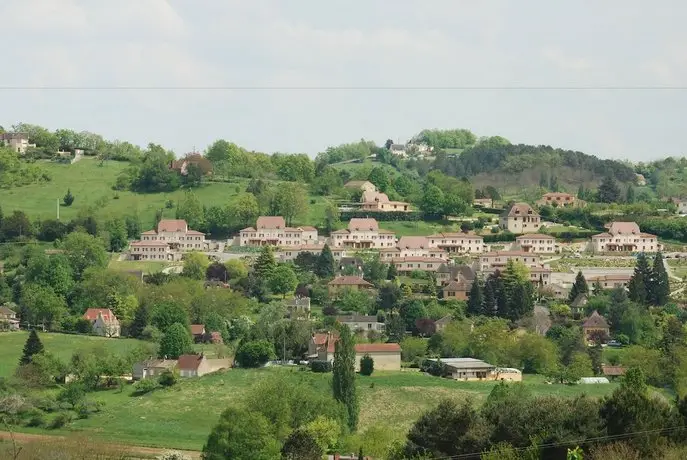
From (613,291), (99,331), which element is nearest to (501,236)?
(613,291)

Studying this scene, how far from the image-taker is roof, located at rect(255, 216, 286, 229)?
78.1 metres

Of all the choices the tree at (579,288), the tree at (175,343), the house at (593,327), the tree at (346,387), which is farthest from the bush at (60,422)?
the tree at (579,288)

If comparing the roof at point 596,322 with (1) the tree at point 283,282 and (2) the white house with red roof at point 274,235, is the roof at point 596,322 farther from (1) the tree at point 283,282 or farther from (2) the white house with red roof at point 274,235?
(2) the white house with red roof at point 274,235

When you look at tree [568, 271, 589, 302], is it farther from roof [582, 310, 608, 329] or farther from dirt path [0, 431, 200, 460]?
dirt path [0, 431, 200, 460]

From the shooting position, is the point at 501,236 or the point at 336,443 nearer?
the point at 336,443

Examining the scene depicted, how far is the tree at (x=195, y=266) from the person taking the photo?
6850 centimetres

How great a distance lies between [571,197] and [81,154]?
31.1 meters

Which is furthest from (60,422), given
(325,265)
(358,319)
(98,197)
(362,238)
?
(98,197)

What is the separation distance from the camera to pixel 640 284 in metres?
64.1

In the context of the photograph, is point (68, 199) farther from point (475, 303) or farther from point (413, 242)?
point (475, 303)

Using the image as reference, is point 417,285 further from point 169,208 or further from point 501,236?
point 169,208

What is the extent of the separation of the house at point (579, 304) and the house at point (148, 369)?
19211 mm

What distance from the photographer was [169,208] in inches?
3285

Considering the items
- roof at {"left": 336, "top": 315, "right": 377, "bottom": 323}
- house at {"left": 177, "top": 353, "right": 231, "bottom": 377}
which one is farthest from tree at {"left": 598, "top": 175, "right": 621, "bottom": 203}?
house at {"left": 177, "top": 353, "right": 231, "bottom": 377}
